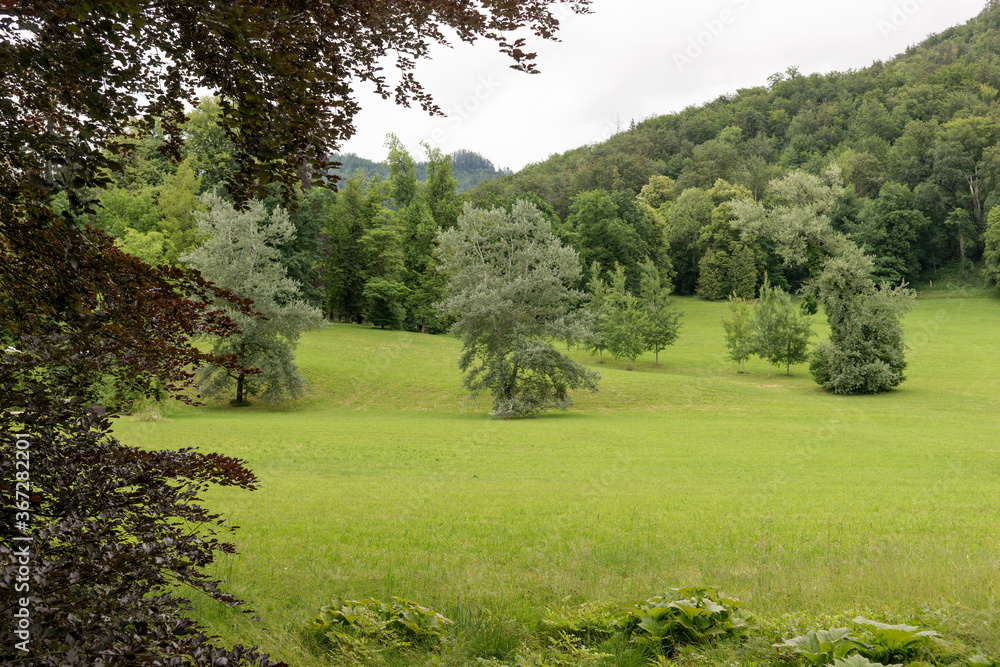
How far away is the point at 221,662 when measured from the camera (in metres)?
2.92

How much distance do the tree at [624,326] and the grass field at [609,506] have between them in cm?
1277

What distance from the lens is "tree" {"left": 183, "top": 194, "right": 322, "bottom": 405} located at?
31625 millimetres

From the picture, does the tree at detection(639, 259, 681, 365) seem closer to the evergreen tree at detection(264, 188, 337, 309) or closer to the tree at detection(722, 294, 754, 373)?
the tree at detection(722, 294, 754, 373)

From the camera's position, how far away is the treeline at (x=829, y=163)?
80938 millimetres

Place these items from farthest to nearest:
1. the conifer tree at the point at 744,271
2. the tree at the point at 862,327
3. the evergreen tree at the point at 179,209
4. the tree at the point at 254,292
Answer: the conifer tree at the point at 744,271
the evergreen tree at the point at 179,209
the tree at the point at 862,327
the tree at the point at 254,292

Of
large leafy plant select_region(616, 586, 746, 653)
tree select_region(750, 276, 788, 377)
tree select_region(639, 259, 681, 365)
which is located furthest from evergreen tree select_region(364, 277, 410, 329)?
large leafy plant select_region(616, 586, 746, 653)

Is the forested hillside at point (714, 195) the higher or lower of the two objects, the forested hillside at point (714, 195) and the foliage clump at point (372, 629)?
the higher

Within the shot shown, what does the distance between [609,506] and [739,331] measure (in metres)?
42.1

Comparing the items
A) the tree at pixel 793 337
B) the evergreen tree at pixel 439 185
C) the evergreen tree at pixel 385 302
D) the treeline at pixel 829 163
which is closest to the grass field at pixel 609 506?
the tree at pixel 793 337

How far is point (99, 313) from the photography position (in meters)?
3.64

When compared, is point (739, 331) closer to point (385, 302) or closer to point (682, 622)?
point (385, 302)

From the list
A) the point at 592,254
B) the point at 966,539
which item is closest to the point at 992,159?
the point at 592,254

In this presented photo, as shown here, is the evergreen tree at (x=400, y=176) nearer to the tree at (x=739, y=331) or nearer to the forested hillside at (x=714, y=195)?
the forested hillside at (x=714, y=195)

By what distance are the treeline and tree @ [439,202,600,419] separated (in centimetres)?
3731
